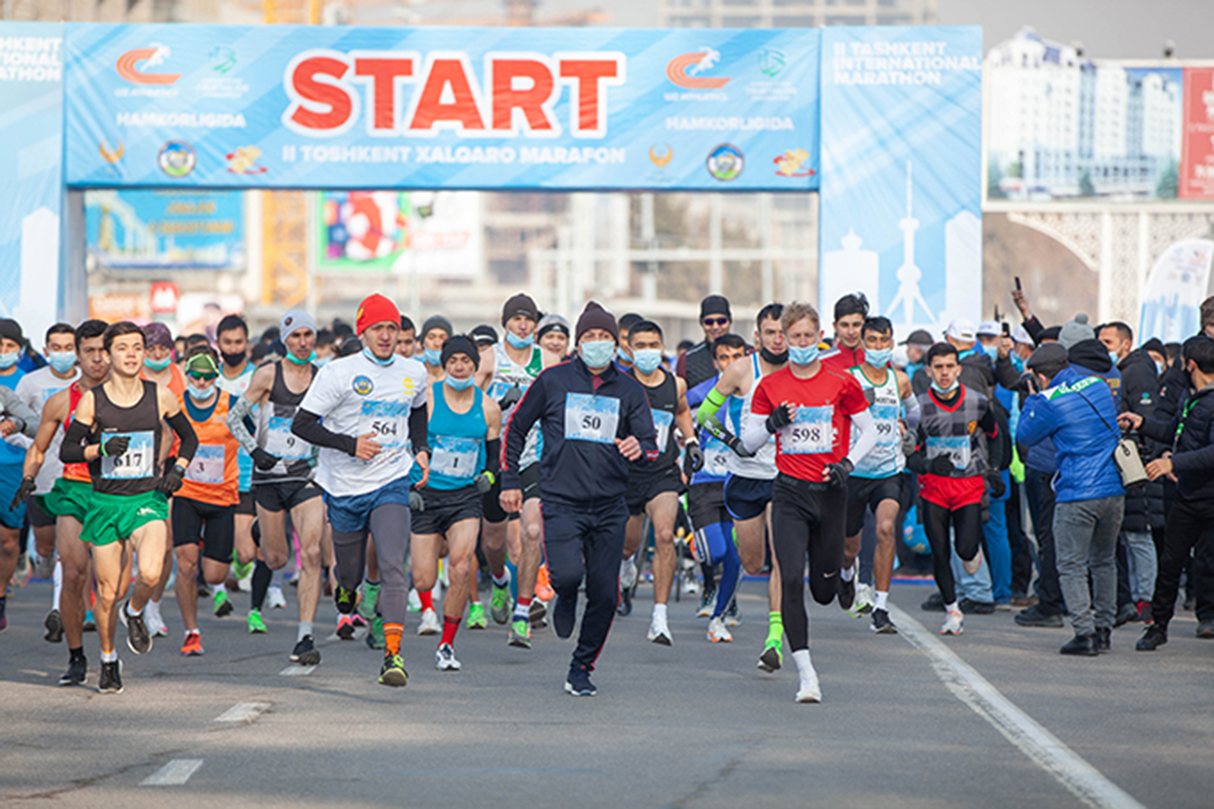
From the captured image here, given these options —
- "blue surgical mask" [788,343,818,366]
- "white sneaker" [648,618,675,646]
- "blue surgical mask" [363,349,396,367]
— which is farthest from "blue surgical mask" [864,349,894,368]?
"blue surgical mask" [363,349,396,367]

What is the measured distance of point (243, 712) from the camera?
28.3 ft

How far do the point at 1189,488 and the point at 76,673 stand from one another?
727cm

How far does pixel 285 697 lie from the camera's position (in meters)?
9.13

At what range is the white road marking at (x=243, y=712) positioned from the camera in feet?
27.6

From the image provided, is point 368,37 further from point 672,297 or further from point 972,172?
point 672,297

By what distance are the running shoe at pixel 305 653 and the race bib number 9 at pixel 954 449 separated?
4.98 metres

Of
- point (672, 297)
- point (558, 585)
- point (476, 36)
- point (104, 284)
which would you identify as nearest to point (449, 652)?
point (558, 585)

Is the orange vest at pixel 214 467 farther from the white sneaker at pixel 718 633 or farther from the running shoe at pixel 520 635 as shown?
the white sneaker at pixel 718 633

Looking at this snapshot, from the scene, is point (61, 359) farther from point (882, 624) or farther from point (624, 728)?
point (882, 624)

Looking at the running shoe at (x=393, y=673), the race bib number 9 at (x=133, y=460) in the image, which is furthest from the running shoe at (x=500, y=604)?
the race bib number 9 at (x=133, y=460)

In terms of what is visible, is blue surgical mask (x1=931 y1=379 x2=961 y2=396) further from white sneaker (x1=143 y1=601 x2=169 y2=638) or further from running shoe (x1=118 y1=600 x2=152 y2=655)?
running shoe (x1=118 y1=600 x2=152 y2=655)

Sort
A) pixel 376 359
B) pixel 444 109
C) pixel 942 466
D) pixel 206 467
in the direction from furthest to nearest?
pixel 444 109 < pixel 942 466 < pixel 206 467 < pixel 376 359

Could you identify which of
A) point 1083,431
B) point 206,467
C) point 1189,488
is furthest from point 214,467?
point 1189,488

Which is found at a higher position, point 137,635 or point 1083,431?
point 1083,431
